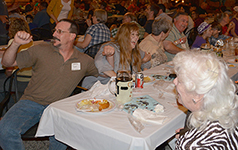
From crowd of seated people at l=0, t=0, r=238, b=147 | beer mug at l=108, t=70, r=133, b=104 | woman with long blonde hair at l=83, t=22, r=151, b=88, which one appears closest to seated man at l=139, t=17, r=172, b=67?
crowd of seated people at l=0, t=0, r=238, b=147

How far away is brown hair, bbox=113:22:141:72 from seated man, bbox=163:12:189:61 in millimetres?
1078

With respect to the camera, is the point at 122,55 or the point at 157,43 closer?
the point at 122,55

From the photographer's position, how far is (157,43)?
333cm

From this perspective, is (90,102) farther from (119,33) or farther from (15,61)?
(119,33)

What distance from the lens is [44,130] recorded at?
1.69 m

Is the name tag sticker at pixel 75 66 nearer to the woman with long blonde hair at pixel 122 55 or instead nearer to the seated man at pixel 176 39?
the woman with long blonde hair at pixel 122 55

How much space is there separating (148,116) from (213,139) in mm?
523

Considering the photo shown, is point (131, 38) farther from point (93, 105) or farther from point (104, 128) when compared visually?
point (104, 128)

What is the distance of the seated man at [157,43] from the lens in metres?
3.19

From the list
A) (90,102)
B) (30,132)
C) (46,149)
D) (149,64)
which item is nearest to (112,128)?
(90,102)

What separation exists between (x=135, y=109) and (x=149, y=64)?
149 centimetres

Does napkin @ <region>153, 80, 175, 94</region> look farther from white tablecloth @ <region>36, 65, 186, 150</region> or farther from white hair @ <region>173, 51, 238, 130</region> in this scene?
white hair @ <region>173, 51, 238, 130</region>

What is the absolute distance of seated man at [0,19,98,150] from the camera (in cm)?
197

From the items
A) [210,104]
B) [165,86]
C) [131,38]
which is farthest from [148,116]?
[131,38]
